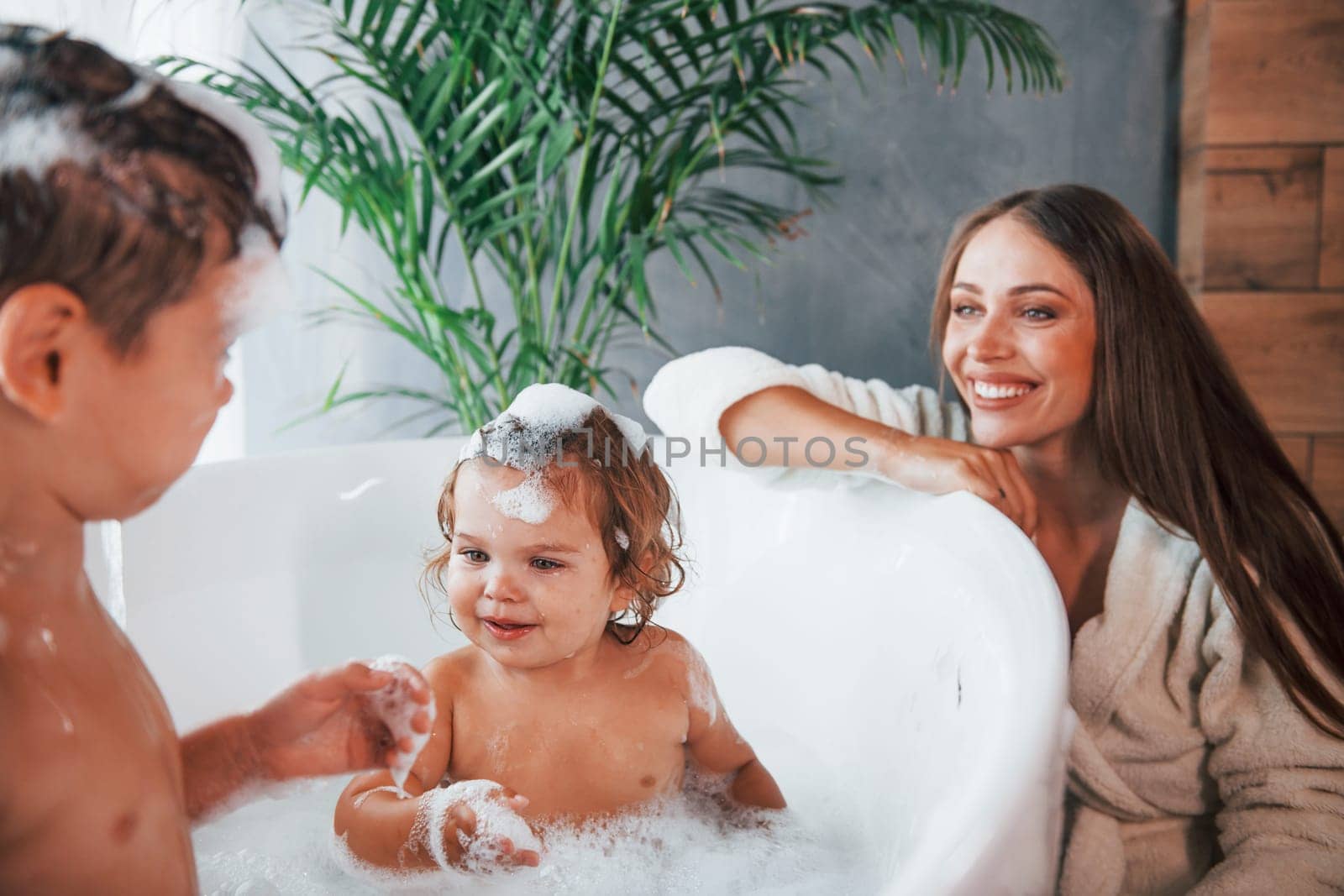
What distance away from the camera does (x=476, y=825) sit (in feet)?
2.54

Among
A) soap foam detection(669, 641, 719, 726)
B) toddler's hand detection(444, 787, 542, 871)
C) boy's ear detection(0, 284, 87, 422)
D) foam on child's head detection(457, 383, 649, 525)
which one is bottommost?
toddler's hand detection(444, 787, 542, 871)

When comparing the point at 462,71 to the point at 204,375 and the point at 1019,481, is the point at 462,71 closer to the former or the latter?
the point at 1019,481

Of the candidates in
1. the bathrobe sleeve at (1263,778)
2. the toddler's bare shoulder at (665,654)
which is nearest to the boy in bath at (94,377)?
the toddler's bare shoulder at (665,654)

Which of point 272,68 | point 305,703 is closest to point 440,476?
point 305,703

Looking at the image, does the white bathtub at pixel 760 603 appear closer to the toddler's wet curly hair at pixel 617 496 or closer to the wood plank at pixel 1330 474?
the toddler's wet curly hair at pixel 617 496

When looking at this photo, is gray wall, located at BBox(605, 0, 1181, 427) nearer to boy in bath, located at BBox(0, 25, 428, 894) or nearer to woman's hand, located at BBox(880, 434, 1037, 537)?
woman's hand, located at BBox(880, 434, 1037, 537)

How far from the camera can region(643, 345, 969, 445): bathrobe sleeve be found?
43.5 inches

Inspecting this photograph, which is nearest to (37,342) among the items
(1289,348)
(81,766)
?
(81,766)

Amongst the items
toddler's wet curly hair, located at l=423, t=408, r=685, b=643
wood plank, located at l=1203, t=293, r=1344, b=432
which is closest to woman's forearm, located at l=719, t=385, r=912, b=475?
toddler's wet curly hair, located at l=423, t=408, r=685, b=643

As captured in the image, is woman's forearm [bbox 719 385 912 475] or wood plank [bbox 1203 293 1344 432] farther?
wood plank [bbox 1203 293 1344 432]

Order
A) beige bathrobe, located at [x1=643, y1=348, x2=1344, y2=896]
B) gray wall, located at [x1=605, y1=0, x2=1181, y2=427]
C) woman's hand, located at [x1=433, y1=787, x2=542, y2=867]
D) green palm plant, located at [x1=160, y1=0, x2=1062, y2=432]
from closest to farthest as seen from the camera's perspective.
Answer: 1. woman's hand, located at [x1=433, y1=787, x2=542, y2=867]
2. beige bathrobe, located at [x1=643, y1=348, x2=1344, y2=896]
3. green palm plant, located at [x1=160, y1=0, x2=1062, y2=432]
4. gray wall, located at [x1=605, y1=0, x2=1181, y2=427]

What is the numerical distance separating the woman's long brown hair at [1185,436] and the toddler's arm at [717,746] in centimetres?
44

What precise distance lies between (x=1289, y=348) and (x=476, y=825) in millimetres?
1501

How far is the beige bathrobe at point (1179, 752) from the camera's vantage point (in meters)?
0.86
